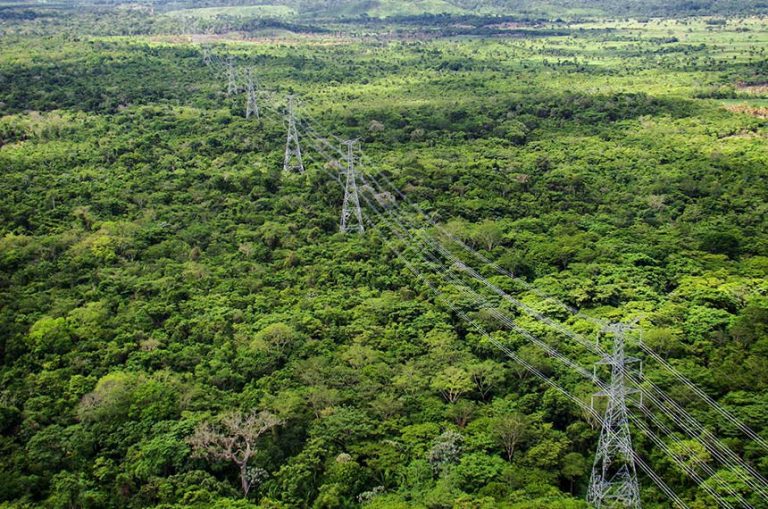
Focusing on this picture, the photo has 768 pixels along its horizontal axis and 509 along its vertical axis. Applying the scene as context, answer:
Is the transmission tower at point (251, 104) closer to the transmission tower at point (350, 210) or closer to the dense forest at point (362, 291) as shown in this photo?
the dense forest at point (362, 291)

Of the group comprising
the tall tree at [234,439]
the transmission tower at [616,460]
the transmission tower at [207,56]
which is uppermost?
the transmission tower at [207,56]

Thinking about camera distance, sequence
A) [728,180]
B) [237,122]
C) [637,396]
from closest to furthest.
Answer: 1. [637,396]
2. [728,180]
3. [237,122]

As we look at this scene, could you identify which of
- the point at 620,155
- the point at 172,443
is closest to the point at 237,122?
the point at 620,155

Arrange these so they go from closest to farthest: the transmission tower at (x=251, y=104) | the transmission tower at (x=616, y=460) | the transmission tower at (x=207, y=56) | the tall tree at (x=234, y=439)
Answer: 1. the transmission tower at (x=616, y=460)
2. the tall tree at (x=234, y=439)
3. the transmission tower at (x=251, y=104)
4. the transmission tower at (x=207, y=56)

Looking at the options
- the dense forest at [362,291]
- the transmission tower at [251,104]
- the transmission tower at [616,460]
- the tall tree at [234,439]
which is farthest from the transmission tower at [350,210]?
the transmission tower at [251,104]

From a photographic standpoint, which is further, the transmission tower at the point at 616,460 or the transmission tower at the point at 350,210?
the transmission tower at the point at 350,210

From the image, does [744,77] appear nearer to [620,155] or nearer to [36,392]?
[620,155]

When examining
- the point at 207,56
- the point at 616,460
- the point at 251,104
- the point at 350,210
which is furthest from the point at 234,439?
the point at 207,56

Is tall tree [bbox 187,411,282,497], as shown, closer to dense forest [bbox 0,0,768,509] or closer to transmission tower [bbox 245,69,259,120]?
dense forest [bbox 0,0,768,509]

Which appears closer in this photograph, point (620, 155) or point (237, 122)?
point (620, 155)
